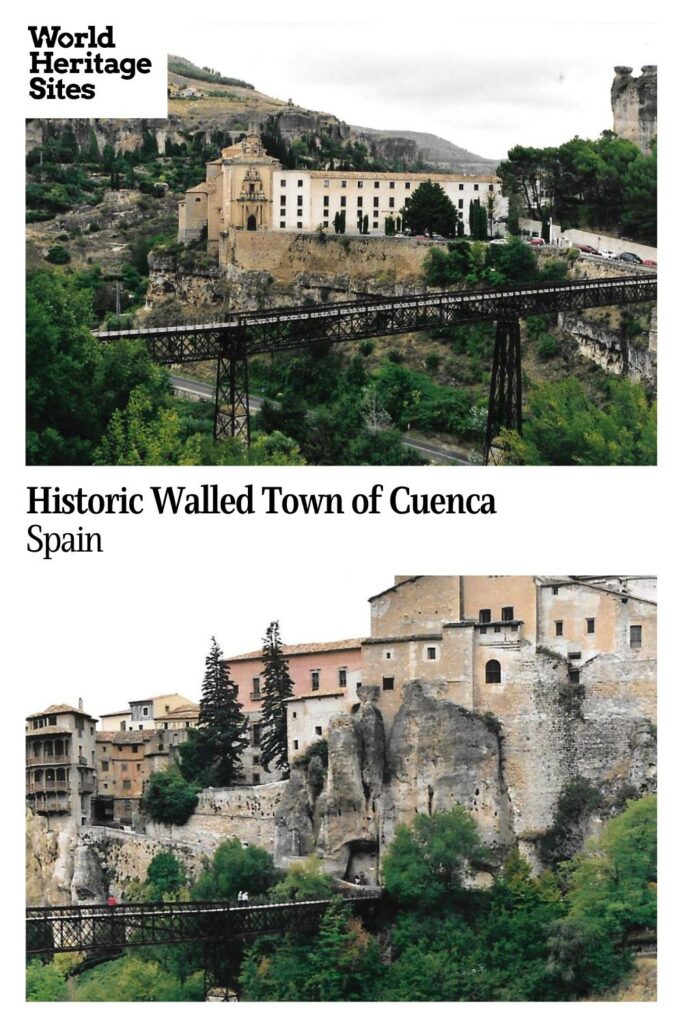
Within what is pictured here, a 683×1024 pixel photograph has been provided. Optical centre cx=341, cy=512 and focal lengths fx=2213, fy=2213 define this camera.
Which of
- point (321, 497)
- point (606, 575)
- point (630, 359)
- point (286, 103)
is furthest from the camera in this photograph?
point (286, 103)

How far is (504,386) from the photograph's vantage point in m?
27.4

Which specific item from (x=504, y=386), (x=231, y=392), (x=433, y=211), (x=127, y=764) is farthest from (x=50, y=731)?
(x=433, y=211)

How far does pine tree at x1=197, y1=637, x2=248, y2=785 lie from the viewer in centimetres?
2359

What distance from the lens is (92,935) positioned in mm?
21656

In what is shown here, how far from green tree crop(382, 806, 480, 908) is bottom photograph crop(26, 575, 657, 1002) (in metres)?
0.02

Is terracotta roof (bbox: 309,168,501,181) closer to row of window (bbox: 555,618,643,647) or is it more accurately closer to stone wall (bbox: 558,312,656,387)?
stone wall (bbox: 558,312,656,387)

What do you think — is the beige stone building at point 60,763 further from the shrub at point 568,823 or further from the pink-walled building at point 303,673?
the shrub at point 568,823

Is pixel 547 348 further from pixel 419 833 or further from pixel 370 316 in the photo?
pixel 419 833

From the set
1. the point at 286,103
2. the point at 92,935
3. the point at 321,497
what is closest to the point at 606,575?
the point at 321,497

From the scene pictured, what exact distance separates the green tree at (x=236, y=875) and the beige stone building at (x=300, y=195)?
→ 1379 centimetres

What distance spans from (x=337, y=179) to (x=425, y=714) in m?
13.8

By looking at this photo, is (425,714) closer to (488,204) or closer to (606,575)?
(606,575)

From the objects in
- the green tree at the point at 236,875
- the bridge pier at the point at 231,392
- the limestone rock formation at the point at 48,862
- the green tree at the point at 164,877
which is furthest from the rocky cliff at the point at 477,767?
the bridge pier at the point at 231,392

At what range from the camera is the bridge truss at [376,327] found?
23.9 metres
